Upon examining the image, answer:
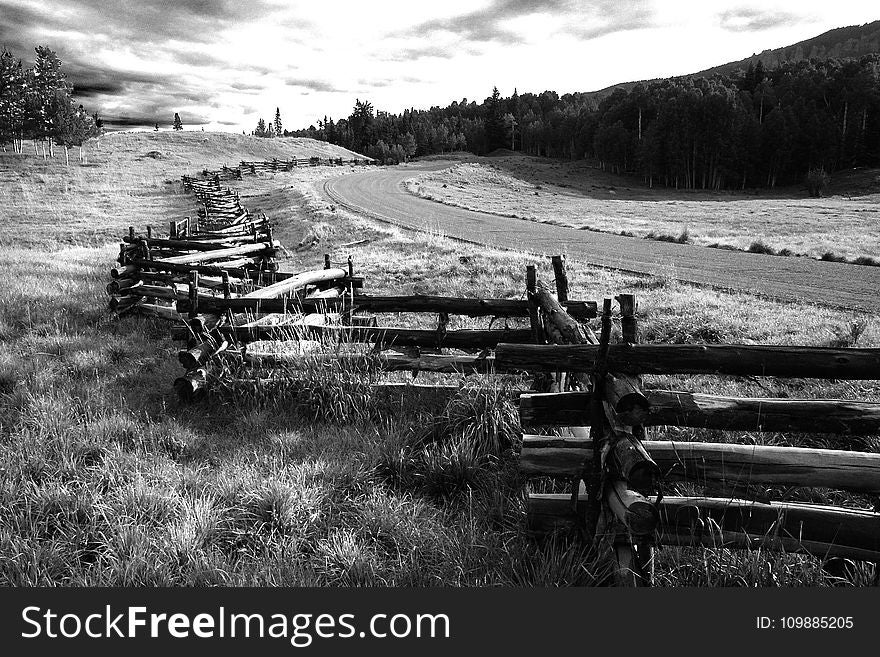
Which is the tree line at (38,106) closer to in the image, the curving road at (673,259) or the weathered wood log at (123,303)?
the curving road at (673,259)

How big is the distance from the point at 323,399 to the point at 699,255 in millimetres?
17647

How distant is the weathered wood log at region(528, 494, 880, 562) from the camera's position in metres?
2.71

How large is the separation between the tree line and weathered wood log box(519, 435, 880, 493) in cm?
7489

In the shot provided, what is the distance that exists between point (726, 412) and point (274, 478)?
3059mm

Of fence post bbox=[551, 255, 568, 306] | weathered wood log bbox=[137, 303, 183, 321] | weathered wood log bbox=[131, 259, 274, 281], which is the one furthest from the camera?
weathered wood log bbox=[131, 259, 274, 281]

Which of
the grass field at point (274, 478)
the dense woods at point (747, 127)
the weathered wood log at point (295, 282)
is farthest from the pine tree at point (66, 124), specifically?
the dense woods at point (747, 127)

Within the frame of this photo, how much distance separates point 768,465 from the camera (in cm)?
292

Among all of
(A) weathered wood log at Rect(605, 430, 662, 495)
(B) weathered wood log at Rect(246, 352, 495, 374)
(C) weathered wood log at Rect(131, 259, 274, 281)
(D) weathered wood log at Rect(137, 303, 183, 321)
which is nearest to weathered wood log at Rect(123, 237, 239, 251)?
(C) weathered wood log at Rect(131, 259, 274, 281)

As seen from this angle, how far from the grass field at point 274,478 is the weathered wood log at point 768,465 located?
16.2 inches

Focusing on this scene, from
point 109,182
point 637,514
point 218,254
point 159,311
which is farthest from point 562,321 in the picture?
point 109,182

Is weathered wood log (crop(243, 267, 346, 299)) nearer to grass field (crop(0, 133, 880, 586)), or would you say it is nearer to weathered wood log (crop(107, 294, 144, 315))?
grass field (crop(0, 133, 880, 586))

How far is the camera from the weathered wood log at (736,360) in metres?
3.11

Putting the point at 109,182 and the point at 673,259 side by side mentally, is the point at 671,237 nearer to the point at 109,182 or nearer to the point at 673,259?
the point at 673,259

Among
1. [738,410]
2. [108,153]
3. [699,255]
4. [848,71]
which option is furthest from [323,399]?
[848,71]
